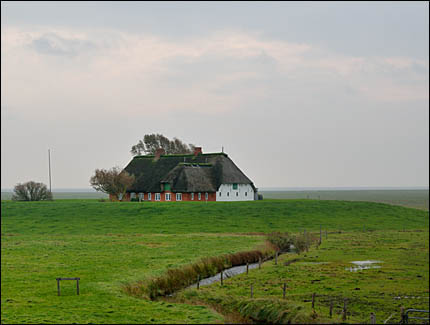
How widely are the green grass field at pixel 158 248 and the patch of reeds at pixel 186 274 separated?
0.84 meters

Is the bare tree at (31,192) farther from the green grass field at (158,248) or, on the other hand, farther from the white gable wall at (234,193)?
the white gable wall at (234,193)

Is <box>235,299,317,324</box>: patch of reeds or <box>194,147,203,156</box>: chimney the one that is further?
<box>194,147,203,156</box>: chimney

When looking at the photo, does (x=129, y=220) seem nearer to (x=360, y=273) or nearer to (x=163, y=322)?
(x=360, y=273)

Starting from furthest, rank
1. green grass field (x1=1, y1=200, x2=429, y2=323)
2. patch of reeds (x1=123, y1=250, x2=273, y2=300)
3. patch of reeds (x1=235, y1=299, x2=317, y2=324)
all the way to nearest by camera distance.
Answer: patch of reeds (x1=123, y1=250, x2=273, y2=300) < green grass field (x1=1, y1=200, x2=429, y2=323) < patch of reeds (x1=235, y1=299, x2=317, y2=324)

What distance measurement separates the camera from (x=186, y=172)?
268 ft

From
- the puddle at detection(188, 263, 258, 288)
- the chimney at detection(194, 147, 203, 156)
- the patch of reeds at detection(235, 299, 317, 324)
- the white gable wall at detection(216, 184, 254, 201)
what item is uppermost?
the chimney at detection(194, 147, 203, 156)

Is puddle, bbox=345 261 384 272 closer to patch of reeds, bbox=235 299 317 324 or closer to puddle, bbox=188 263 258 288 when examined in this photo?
puddle, bbox=188 263 258 288

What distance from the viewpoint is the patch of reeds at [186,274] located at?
27.2 m

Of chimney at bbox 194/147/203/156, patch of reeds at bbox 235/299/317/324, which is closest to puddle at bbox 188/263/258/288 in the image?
patch of reeds at bbox 235/299/317/324

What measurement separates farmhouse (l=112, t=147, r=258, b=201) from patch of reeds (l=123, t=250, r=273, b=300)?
130 feet

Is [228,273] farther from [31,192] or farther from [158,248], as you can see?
[31,192]

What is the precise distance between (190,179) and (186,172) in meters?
1.55

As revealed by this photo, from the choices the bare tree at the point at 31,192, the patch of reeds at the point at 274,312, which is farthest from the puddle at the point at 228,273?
the bare tree at the point at 31,192

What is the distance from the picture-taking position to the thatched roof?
8075 cm
